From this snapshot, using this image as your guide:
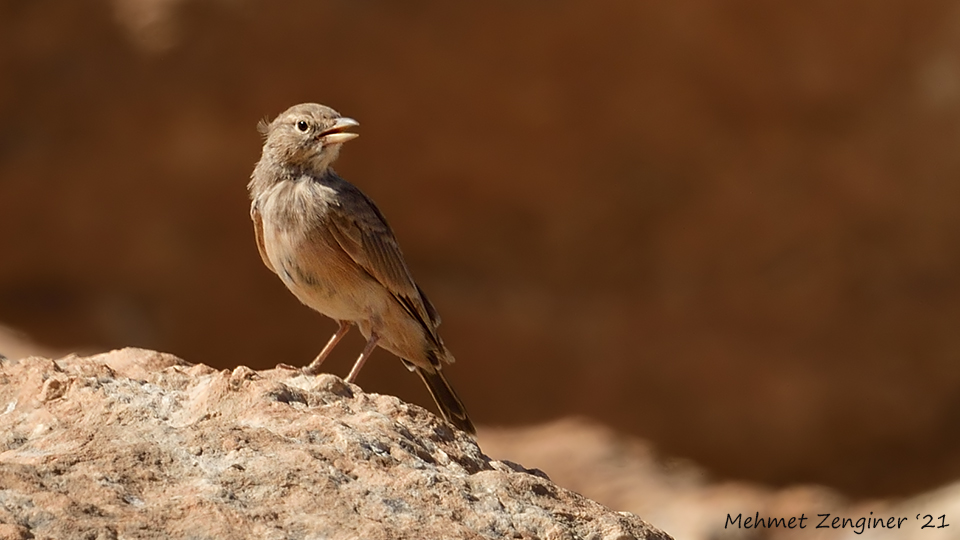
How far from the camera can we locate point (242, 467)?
374cm

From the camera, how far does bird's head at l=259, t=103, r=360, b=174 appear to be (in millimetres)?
6344

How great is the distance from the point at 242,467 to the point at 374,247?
257cm

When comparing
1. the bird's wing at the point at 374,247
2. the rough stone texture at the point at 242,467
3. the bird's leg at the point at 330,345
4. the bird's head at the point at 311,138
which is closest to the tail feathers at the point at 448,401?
the bird's wing at the point at 374,247

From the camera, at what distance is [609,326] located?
1268cm

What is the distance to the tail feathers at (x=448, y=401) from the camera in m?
6.34

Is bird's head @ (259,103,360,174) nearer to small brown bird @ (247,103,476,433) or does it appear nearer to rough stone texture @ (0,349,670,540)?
small brown bird @ (247,103,476,433)

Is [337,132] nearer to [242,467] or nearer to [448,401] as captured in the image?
[448,401]

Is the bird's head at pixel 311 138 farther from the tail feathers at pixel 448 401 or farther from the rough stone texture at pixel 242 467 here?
the rough stone texture at pixel 242 467

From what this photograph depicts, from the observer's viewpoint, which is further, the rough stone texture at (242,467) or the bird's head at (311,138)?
the bird's head at (311,138)

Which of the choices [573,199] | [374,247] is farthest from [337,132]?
[573,199]

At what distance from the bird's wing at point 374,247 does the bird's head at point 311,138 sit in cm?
23

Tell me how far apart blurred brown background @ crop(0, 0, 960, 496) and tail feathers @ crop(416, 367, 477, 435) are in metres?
6.00

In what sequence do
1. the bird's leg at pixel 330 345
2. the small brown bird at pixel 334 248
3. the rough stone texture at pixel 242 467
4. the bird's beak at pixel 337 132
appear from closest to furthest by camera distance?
the rough stone texture at pixel 242 467 < the bird's leg at pixel 330 345 < the small brown bird at pixel 334 248 < the bird's beak at pixel 337 132

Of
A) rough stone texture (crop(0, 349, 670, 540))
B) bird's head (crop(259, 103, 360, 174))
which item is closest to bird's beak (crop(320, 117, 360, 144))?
bird's head (crop(259, 103, 360, 174))
